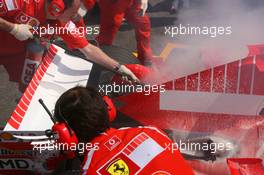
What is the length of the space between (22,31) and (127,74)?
2.99 feet

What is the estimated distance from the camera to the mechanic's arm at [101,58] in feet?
9.37

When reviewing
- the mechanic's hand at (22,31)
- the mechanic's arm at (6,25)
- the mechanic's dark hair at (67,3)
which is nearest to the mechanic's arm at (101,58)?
the mechanic's dark hair at (67,3)

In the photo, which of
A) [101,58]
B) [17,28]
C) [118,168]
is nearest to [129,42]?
A: [101,58]

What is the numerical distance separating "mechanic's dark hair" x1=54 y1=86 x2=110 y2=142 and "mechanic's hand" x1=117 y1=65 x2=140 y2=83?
39.5 inches

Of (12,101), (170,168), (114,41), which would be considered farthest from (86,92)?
(12,101)

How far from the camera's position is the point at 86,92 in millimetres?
1676

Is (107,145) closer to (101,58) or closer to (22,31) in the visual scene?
(101,58)

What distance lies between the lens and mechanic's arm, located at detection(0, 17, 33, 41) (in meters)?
3.18

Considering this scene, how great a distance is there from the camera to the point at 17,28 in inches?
125

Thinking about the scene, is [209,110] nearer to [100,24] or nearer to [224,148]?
[224,148]

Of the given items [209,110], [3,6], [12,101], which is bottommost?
[12,101]

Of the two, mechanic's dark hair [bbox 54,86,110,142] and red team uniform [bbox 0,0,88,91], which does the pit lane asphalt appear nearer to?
red team uniform [bbox 0,0,88,91]

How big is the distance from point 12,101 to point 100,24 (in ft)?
3.44

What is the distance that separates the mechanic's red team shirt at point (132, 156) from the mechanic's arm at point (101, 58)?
109 cm
